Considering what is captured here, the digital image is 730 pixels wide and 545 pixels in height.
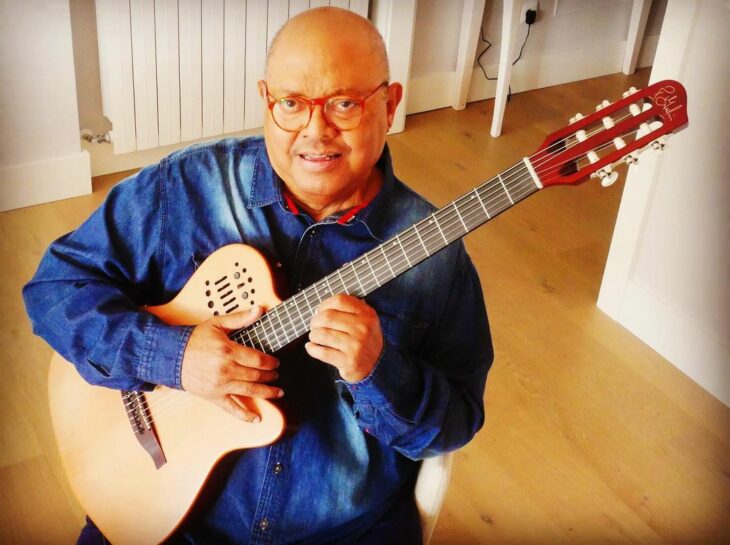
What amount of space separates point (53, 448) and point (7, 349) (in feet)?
1.19

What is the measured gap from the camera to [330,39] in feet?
3.78

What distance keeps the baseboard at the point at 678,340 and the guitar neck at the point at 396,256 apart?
1.44 meters

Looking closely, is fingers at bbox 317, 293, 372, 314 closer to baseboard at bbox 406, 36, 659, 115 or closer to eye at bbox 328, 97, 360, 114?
eye at bbox 328, 97, 360, 114

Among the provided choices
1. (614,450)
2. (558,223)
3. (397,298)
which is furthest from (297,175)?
(558,223)

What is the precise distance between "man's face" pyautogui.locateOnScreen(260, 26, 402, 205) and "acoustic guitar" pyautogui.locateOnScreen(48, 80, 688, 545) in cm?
13

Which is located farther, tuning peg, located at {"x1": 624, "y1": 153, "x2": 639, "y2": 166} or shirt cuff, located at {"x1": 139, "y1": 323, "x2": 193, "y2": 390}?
shirt cuff, located at {"x1": 139, "y1": 323, "x2": 193, "y2": 390}

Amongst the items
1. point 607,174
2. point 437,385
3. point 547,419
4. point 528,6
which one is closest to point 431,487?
point 437,385

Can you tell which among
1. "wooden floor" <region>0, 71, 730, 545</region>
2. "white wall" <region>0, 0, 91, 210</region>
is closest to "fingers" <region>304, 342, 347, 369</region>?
"wooden floor" <region>0, 71, 730, 545</region>

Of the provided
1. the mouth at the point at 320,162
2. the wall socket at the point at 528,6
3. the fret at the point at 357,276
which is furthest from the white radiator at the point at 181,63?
the fret at the point at 357,276

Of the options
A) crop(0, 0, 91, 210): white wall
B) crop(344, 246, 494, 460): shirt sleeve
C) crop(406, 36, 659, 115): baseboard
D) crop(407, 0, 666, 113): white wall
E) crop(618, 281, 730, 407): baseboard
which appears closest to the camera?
crop(344, 246, 494, 460): shirt sleeve

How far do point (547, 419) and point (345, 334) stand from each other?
4.19 ft

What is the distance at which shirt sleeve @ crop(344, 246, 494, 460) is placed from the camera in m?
1.13

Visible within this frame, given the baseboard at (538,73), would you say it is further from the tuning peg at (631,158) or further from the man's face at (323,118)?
the tuning peg at (631,158)

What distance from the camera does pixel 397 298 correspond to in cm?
125
